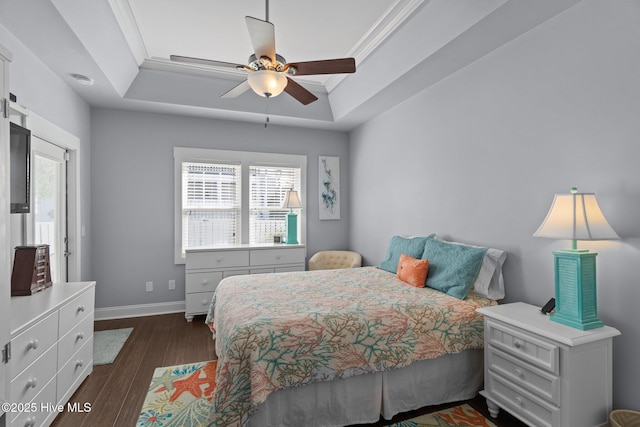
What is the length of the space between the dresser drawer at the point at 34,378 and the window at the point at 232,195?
93.1 inches

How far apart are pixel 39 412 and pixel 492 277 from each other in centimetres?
318

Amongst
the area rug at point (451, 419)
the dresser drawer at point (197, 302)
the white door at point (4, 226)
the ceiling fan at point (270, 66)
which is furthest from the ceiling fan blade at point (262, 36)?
the dresser drawer at point (197, 302)

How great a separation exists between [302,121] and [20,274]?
11.4ft

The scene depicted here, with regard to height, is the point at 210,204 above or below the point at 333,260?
above

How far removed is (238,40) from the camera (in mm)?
3232

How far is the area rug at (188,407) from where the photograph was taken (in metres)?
2.09

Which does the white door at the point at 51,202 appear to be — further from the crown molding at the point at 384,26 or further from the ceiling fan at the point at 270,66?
the crown molding at the point at 384,26

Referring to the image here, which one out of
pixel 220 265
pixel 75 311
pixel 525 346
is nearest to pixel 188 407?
pixel 75 311

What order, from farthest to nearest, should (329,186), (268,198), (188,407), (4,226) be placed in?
(329,186)
(268,198)
(188,407)
(4,226)

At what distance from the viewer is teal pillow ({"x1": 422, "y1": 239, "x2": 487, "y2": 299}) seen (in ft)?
8.42

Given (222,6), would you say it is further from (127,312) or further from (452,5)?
(127,312)

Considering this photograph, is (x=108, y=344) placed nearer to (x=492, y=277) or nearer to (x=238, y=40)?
(x=238, y=40)

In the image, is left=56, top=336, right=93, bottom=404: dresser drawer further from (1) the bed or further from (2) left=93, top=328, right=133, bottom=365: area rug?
(1) the bed

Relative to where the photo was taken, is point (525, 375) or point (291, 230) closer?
point (525, 375)
